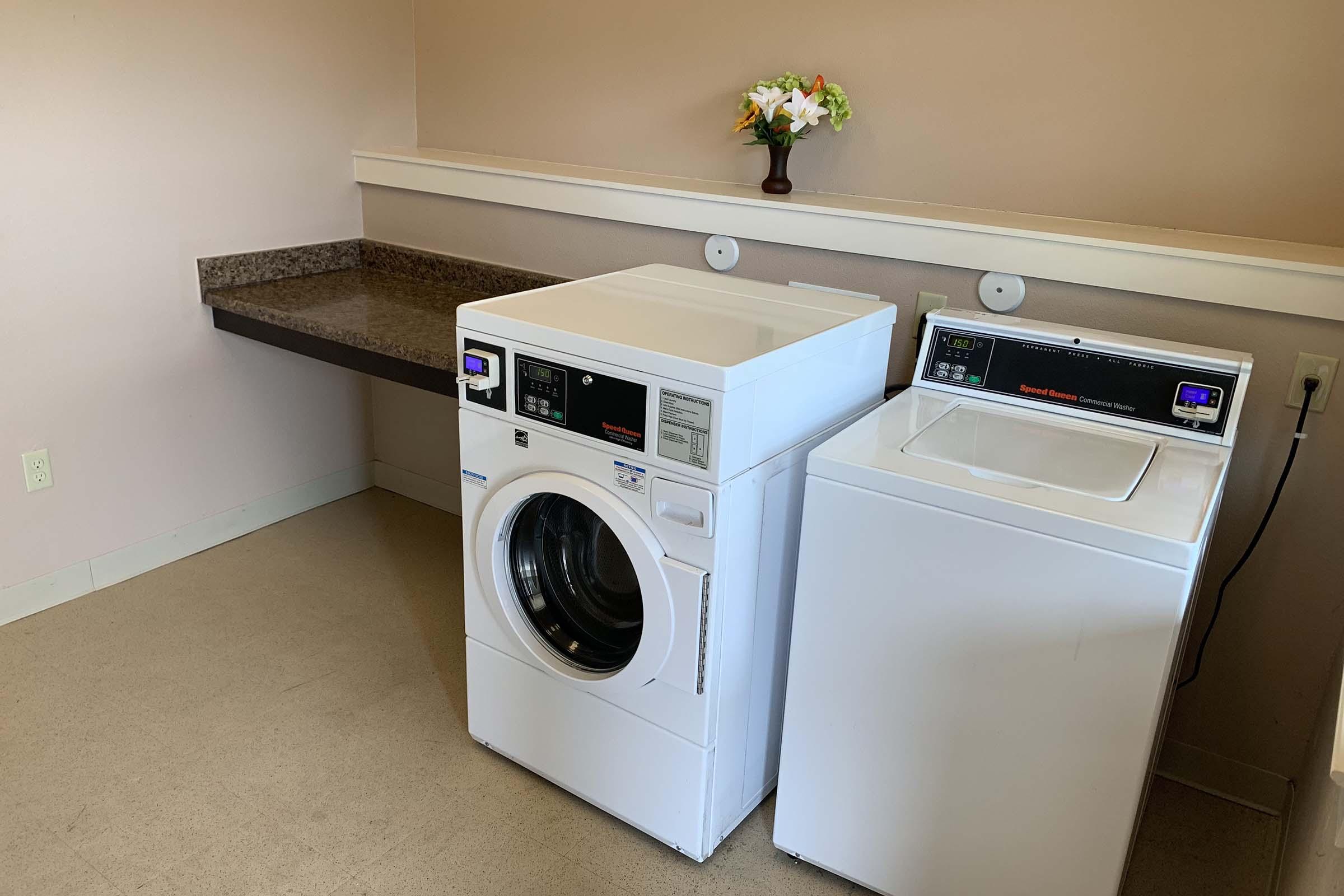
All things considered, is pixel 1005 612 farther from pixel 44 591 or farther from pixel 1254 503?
pixel 44 591

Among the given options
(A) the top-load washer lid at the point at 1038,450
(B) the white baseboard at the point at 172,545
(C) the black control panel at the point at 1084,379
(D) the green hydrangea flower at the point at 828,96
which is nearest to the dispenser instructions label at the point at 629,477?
(A) the top-load washer lid at the point at 1038,450

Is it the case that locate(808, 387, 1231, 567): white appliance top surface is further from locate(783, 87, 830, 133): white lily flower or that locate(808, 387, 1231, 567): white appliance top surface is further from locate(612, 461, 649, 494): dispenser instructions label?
locate(783, 87, 830, 133): white lily flower

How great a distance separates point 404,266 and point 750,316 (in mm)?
1611

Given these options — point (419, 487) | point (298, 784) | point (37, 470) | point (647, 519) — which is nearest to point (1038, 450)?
point (647, 519)

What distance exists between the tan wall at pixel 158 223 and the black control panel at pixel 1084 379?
2040 millimetres

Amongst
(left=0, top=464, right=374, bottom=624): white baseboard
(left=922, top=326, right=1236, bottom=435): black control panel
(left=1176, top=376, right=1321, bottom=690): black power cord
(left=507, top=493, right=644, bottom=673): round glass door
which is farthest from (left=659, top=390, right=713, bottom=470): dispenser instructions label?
(left=0, top=464, right=374, bottom=624): white baseboard

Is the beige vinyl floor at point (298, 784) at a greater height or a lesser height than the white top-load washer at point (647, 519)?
lesser

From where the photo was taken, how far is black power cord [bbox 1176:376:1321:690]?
1.89 meters

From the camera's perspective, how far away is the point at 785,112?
235 centimetres

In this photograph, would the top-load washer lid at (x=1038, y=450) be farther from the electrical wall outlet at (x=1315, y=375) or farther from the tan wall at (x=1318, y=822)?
the tan wall at (x=1318, y=822)

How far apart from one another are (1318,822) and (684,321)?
4.30 feet

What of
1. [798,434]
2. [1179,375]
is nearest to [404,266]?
[798,434]

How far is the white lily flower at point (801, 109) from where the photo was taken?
234cm

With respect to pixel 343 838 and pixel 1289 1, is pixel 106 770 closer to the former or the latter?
pixel 343 838
